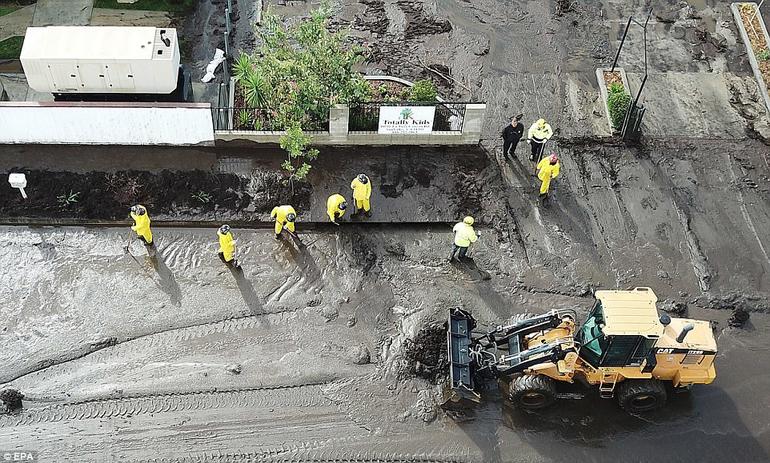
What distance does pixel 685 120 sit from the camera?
1962 centimetres

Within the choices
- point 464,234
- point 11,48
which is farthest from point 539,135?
point 11,48

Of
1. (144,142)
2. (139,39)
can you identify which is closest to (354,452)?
(144,142)

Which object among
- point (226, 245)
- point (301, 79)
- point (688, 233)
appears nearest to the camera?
point (226, 245)

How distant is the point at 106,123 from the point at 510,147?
10083 millimetres

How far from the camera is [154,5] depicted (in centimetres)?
2208

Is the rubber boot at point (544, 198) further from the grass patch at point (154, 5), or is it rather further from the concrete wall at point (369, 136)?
the grass patch at point (154, 5)

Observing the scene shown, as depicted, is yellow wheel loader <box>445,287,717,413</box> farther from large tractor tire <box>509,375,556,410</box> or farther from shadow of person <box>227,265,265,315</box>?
shadow of person <box>227,265,265,315</box>

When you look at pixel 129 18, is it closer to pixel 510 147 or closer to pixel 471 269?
pixel 510 147

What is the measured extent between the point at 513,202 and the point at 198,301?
7784 mm

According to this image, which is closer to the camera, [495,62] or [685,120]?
[685,120]

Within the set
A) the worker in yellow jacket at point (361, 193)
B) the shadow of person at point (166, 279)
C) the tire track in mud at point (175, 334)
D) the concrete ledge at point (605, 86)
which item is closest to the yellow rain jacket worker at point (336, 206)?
the worker in yellow jacket at point (361, 193)

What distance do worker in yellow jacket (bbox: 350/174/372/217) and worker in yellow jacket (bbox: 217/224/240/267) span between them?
2960mm

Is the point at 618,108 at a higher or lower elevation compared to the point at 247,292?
higher

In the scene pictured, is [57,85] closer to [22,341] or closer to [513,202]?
[22,341]
